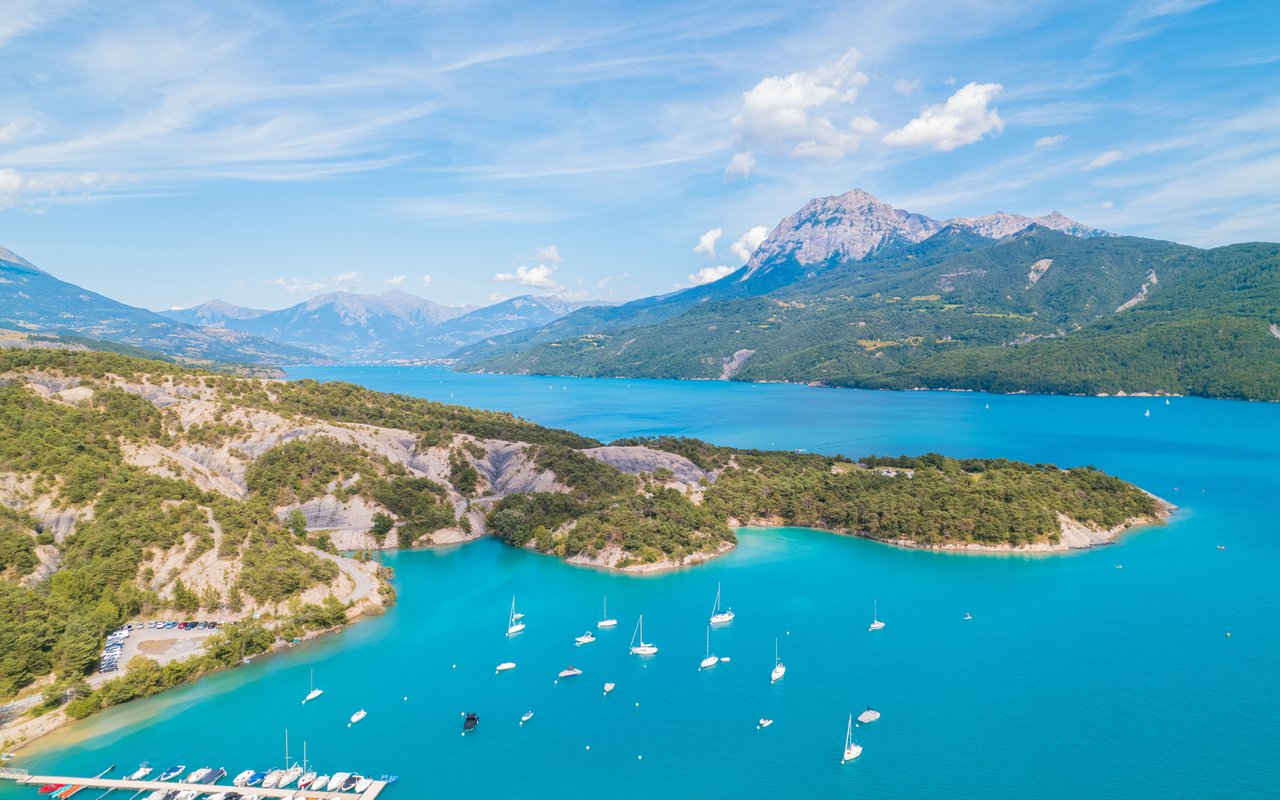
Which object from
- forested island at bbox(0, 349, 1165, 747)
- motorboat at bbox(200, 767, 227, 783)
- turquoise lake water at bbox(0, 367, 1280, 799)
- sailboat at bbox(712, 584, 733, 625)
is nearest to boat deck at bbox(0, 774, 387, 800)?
motorboat at bbox(200, 767, 227, 783)

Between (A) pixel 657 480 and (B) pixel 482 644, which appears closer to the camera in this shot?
(B) pixel 482 644

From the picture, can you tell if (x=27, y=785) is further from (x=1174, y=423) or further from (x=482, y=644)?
(x=1174, y=423)

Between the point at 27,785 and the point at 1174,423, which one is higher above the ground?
the point at 1174,423

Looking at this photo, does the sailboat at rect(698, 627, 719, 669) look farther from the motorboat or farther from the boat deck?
the motorboat

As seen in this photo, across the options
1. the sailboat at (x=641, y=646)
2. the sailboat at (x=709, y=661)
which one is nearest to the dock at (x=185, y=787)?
the sailboat at (x=641, y=646)

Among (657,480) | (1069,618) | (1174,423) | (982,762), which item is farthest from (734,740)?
(1174,423)

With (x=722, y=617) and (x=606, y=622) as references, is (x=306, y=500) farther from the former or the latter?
(x=722, y=617)

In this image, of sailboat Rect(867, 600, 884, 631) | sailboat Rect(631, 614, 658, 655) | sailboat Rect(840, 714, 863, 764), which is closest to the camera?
sailboat Rect(840, 714, 863, 764)

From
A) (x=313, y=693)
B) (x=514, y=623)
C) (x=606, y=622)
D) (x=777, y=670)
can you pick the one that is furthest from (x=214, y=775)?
(x=777, y=670)
